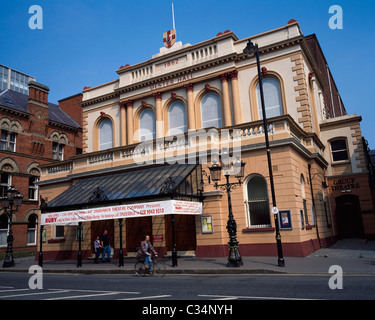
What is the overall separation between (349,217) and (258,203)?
11640 mm

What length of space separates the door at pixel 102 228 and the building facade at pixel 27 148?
1430 centimetres

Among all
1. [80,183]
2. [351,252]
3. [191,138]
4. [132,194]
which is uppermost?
[191,138]

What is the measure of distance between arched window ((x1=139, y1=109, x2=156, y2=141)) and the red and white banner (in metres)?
8.90

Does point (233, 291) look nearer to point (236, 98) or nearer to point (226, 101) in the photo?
point (236, 98)

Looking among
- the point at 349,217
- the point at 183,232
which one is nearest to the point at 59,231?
the point at 183,232

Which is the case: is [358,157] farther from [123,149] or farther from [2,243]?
[2,243]

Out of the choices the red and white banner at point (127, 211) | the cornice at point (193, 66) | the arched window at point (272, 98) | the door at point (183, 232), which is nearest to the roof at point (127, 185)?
the red and white banner at point (127, 211)

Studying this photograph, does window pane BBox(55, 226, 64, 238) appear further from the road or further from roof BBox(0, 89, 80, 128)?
roof BBox(0, 89, 80, 128)

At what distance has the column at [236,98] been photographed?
22422 millimetres
